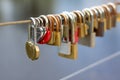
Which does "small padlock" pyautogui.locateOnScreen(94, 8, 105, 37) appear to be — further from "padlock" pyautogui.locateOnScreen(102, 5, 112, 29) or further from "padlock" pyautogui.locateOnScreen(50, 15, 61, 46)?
"padlock" pyautogui.locateOnScreen(50, 15, 61, 46)

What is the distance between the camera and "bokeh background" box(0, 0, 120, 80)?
1.49 m

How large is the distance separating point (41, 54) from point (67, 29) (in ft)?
2.13

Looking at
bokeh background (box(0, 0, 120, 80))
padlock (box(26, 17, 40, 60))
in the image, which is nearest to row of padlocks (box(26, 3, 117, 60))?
padlock (box(26, 17, 40, 60))

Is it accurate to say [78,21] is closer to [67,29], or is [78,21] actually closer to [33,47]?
[67,29]

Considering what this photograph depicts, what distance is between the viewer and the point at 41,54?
1641 millimetres

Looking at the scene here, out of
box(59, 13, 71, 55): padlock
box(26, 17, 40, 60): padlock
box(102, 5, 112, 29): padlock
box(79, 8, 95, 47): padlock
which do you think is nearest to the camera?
box(26, 17, 40, 60): padlock

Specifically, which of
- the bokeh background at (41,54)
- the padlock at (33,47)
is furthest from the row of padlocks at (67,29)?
the bokeh background at (41,54)

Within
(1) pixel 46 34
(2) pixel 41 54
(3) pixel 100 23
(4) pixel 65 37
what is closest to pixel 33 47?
(1) pixel 46 34

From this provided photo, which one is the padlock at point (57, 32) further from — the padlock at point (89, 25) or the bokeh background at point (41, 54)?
the bokeh background at point (41, 54)

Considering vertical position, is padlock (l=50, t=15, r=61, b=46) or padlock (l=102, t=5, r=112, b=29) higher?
padlock (l=102, t=5, r=112, b=29)

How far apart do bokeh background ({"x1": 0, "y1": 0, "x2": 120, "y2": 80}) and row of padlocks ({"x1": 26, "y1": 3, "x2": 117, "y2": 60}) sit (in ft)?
1.40

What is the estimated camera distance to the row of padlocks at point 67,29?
0.92 meters

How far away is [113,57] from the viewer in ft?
7.00

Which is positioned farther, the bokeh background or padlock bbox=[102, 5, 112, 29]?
the bokeh background
